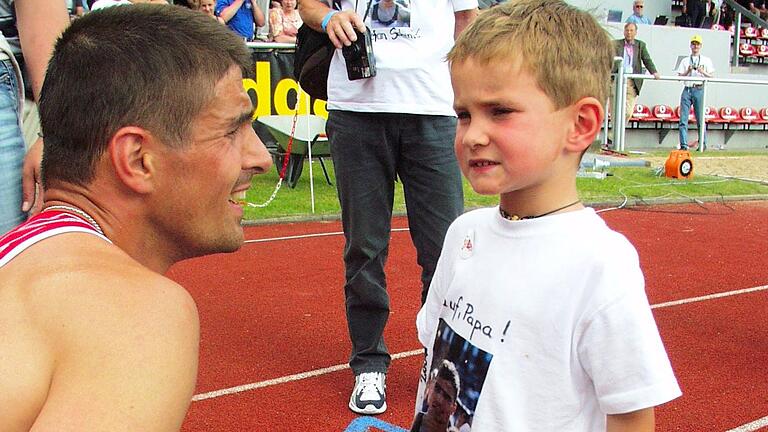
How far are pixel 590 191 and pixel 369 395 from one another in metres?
7.88

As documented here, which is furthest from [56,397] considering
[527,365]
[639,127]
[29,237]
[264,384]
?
[639,127]

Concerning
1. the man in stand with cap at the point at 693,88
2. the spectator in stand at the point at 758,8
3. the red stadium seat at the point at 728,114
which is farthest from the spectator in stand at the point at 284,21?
the spectator in stand at the point at 758,8

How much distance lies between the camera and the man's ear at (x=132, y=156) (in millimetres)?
1497

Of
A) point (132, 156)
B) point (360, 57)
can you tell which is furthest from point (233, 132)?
point (360, 57)

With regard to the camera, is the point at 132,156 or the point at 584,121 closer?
the point at 132,156

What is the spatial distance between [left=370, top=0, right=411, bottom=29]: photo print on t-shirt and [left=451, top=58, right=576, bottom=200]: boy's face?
5.02ft

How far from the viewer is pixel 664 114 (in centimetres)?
1995

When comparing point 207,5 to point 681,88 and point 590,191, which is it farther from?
point 681,88

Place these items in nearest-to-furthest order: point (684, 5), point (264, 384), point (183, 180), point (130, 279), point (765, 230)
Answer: point (130, 279)
point (183, 180)
point (264, 384)
point (765, 230)
point (684, 5)

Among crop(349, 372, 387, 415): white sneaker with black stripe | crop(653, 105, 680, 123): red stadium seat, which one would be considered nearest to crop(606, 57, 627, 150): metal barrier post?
crop(653, 105, 680, 123): red stadium seat

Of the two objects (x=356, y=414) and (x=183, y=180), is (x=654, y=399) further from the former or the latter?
(x=356, y=414)

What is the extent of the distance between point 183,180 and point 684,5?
90.9 ft

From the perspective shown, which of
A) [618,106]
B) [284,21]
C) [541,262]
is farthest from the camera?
[618,106]

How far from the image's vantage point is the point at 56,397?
1132 millimetres
